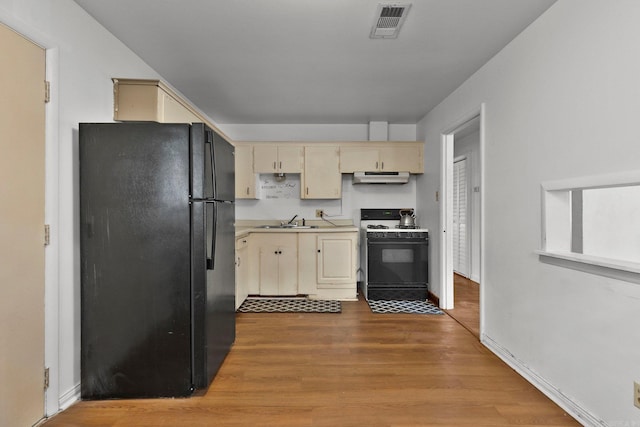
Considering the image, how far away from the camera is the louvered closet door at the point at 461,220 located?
5.57 m

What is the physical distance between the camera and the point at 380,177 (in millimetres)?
4570

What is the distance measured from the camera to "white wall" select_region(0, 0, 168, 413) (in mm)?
1855

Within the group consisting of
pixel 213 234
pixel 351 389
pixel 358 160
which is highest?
pixel 358 160

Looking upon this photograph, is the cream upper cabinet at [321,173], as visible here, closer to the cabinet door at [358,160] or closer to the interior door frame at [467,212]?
the cabinet door at [358,160]

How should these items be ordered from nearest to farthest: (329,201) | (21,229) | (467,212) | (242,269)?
(21,229), (242,269), (329,201), (467,212)

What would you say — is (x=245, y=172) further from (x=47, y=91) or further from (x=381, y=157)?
(x=47, y=91)

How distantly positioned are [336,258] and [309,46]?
2558 millimetres

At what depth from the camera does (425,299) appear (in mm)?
4305

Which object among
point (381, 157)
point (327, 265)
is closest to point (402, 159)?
point (381, 157)

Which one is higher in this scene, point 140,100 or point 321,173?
point 140,100

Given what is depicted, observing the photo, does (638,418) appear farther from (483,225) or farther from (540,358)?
(483,225)

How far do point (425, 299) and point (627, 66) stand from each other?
3.26 meters

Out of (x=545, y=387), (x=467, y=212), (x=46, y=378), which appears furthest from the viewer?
(x=467, y=212)

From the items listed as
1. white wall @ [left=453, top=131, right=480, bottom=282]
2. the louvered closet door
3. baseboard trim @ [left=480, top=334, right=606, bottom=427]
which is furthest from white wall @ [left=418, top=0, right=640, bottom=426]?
the louvered closet door
